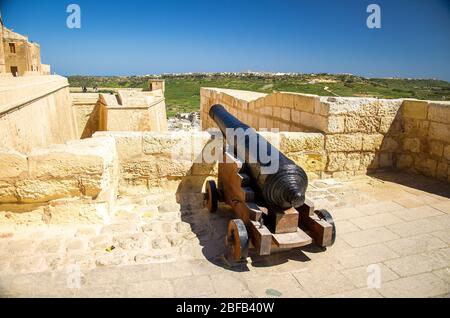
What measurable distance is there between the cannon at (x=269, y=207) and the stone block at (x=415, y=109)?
327 cm

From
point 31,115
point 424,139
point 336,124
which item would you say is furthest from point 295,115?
point 31,115

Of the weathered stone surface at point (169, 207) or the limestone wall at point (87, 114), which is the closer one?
the weathered stone surface at point (169, 207)

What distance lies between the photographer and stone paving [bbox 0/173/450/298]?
2.28 meters

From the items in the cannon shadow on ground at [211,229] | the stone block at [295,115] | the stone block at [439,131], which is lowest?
the cannon shadow on ground at [211,229]

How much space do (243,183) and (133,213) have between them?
4.59 ft

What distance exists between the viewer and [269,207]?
8.87 ft

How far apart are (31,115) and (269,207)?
228 inches

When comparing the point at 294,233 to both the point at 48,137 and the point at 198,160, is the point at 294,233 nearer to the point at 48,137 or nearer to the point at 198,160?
the point at 198,160

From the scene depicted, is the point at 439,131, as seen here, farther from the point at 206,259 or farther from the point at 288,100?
the point at 206,259

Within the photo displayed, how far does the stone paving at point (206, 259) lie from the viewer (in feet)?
A: 7.47

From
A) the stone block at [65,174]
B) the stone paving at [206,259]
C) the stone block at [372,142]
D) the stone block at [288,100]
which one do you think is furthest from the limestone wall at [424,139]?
the stone block at [65,174]

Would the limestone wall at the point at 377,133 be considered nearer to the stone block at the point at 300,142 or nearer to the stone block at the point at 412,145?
the stone block at the point at 412,145

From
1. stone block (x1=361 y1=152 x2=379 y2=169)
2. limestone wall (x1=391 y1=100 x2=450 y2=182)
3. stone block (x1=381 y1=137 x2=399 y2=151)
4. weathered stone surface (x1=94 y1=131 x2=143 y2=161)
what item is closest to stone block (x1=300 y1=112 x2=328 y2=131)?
stone block (x1=361 y1=152 x2=379 y2=169)

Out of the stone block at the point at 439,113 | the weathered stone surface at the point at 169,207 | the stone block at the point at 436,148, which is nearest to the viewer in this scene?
the weathered stone surface at the point at 169,207
